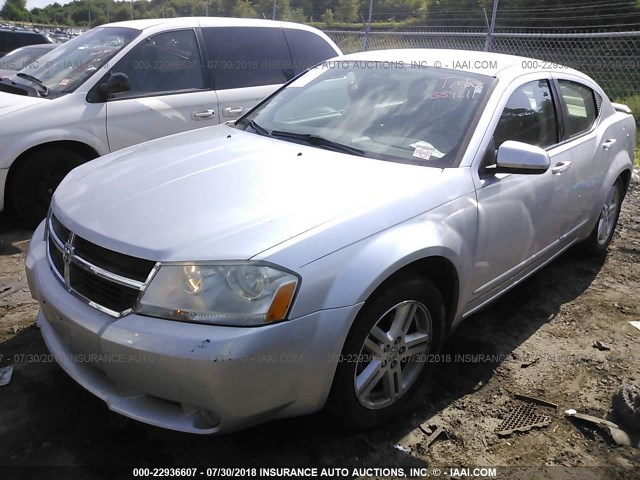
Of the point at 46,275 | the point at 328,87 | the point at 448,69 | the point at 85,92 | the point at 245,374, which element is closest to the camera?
the point at 245,374

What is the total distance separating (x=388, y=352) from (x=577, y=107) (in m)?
2.61

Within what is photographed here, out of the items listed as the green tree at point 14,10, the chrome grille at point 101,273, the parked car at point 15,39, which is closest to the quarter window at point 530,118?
the chrome grille at point 101,273

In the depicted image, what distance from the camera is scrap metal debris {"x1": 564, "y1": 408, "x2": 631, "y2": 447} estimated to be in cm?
263

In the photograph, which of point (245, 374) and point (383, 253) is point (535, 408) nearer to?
point (383, 253)

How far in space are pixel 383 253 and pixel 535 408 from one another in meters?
1.30

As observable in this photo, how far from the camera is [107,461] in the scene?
232cm

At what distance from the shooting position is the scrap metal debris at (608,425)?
2.63 meters

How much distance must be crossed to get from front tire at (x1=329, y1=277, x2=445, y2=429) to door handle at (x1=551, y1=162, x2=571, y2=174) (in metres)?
1.31

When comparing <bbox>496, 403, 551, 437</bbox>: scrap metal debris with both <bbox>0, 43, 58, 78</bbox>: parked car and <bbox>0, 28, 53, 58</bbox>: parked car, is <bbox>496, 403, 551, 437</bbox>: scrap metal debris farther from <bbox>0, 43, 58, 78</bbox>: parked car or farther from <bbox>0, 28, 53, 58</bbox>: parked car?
<bbox>0, 28, 53, 58</bbox>: parked car

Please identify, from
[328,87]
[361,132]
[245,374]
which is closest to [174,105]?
[328,87]

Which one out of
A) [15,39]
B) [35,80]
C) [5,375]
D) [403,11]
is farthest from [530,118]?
[15,39]

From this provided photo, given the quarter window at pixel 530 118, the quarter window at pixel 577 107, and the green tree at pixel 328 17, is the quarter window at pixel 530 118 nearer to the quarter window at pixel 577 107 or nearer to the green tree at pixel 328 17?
the quarter window at pixel 577 107

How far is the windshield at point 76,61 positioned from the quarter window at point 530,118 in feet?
11.8

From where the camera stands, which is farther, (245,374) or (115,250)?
(115,250)
